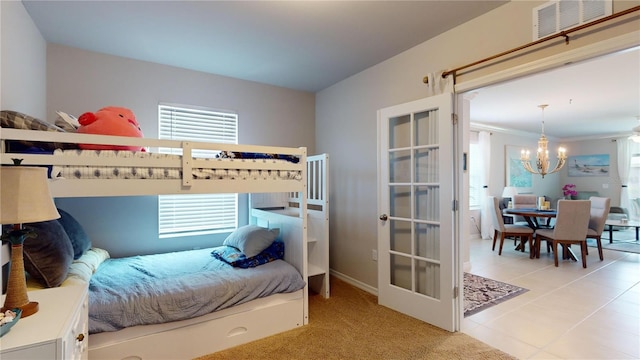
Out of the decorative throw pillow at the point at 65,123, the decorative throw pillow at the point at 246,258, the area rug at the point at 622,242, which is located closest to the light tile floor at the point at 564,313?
the area rug at the point at 622,242

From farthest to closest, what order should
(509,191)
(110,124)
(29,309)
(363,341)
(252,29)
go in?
(509,191)
(252,29)
(363,341)
(110,124)
(29,309)

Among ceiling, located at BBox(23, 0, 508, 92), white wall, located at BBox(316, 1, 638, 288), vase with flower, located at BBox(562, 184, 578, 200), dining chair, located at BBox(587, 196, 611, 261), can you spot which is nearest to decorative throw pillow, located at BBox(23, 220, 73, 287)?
ceiling, located at BBox(23, 0, 508, 92)

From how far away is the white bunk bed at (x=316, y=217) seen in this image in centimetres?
295

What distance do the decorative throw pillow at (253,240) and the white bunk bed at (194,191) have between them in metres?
0.21

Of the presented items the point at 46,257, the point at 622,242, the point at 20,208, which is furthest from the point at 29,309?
the point at 622,242

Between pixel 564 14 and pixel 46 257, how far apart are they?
3.31m

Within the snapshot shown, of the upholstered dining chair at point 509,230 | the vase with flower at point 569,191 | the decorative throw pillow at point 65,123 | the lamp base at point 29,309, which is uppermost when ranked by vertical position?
the decorative throw pillow at point 65,123

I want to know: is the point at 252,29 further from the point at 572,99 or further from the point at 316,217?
the point at 572,99

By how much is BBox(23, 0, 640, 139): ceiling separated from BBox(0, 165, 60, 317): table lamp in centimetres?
149

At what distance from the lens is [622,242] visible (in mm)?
5555

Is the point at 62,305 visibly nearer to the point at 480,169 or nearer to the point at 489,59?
the point at 489,59

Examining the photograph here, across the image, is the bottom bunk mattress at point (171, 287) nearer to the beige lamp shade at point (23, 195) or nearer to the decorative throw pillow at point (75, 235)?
the decorative throw pillow at point (75, 235)

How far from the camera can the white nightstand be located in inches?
38.2

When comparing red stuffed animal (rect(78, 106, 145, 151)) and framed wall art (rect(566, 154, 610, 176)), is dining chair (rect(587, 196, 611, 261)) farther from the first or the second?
red stuffed animal (rect(78, 106, 145, 151))
